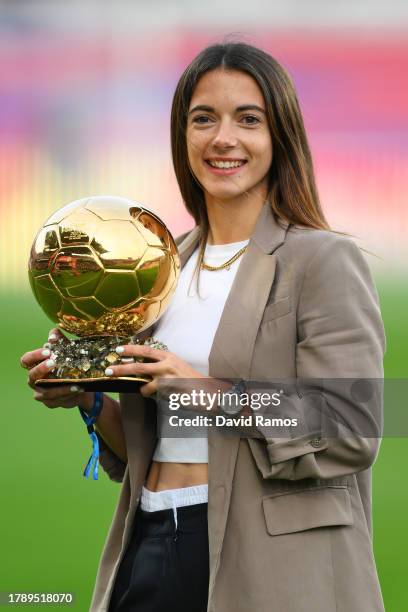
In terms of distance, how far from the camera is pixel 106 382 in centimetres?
216

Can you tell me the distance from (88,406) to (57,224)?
18.3 inches

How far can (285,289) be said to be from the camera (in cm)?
227

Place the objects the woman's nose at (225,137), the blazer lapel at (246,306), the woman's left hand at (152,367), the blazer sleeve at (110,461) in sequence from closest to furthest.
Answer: the woman's left hand at (152,367) < the blazer lapel at (246,306) < the woman's nose at (225,137) < the blazer sleeve at (110,461)

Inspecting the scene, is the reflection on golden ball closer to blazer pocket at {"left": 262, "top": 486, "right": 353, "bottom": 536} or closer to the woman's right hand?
the woman's right hand

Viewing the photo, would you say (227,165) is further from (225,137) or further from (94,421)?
(94,421)

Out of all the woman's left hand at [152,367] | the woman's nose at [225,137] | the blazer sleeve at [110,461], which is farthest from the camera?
the blazer sleeve at [110,461]

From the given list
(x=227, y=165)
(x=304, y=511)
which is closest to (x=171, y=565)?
A: (x=304, y=511)

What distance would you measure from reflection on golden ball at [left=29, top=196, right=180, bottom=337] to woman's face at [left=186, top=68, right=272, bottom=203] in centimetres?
21

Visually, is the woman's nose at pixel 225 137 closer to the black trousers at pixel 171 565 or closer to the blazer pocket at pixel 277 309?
the blazer pocket at pixel 277 309

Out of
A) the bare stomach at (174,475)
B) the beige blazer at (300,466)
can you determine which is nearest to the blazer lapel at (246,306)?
the beige blazer at (300,466)

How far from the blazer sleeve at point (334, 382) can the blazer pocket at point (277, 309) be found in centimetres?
4

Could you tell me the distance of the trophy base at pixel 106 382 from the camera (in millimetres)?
2139

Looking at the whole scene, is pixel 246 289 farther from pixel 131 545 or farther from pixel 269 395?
pixel 131 545

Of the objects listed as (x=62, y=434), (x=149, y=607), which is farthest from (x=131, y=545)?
(x=62, y=434)
